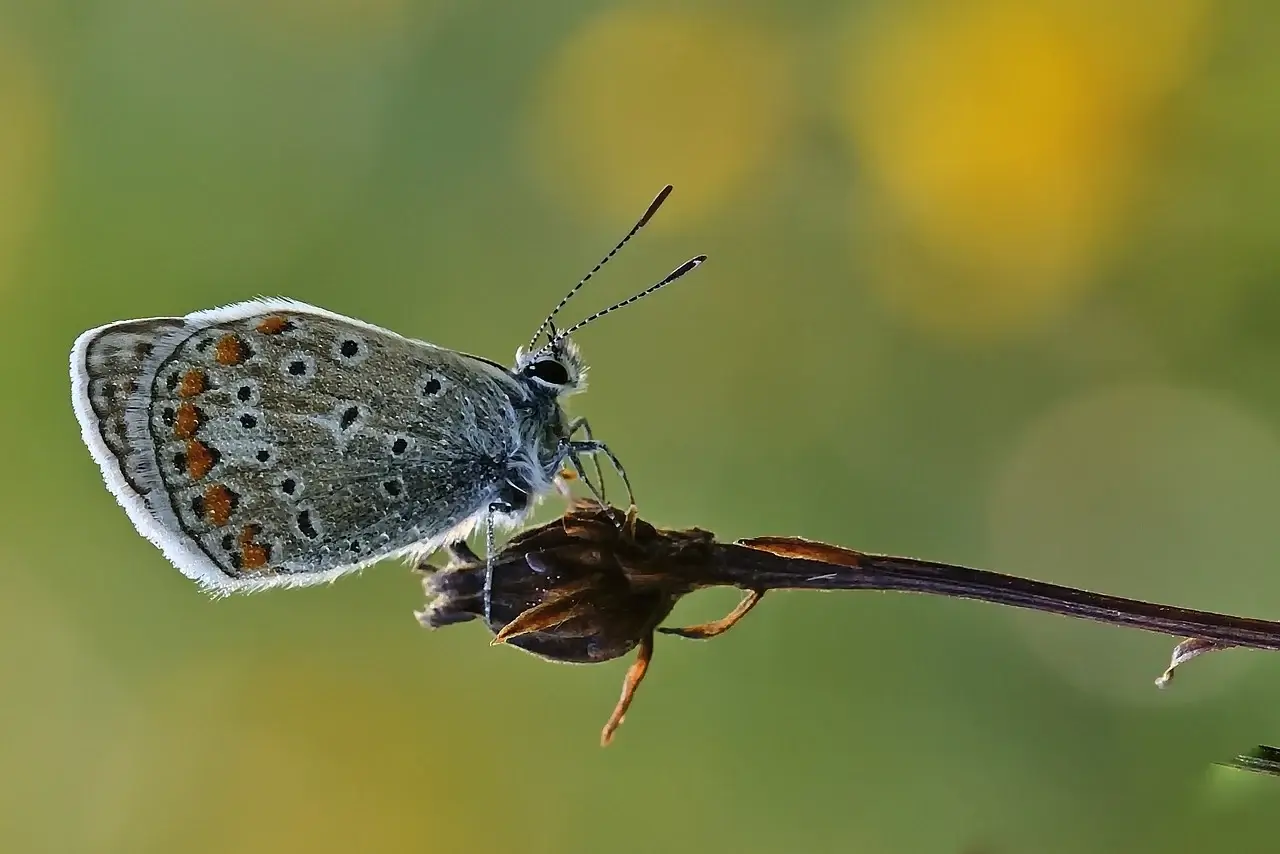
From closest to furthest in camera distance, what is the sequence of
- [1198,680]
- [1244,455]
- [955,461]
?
[1198,680] < [1244,455] < [955,461]

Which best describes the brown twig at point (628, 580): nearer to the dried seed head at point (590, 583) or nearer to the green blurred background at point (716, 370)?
the dried seed head at point (590, 583)

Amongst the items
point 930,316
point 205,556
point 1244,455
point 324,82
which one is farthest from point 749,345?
point 205,556

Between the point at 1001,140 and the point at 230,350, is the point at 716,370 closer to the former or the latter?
the point at 1001,140

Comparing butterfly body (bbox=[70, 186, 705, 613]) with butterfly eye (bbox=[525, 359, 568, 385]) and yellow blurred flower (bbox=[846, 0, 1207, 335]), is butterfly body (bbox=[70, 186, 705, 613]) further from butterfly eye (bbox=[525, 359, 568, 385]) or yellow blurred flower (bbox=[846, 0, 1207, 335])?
yellow blurred flower (bbox=[846, 0, 1207, 335])

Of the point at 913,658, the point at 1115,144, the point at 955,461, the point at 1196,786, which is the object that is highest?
the point at 1115,144

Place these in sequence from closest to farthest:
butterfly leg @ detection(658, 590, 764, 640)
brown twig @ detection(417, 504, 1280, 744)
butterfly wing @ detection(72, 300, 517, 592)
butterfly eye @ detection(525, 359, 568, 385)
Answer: brown twig @ detection(417, 504, 1280, 744)
butterfly leg @ detection(658, 590, 764, 640)
butterfly wing @ detection(72, 300, 517, 592)
butterfly eye @ detection(525, 359, 568, 385)

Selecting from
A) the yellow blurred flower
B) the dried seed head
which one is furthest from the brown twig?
the yellow blurred flower

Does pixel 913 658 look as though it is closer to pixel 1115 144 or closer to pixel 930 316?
pixel 930 316
